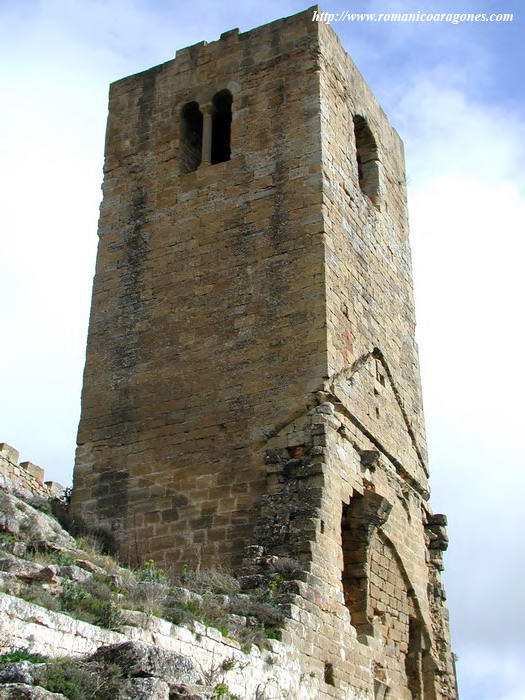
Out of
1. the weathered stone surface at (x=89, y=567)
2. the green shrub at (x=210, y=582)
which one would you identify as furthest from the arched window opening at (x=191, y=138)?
the weathered stone surface at (x=89, y=567)

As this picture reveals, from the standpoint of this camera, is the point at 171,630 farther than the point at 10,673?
Yes

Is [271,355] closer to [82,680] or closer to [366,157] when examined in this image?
[366,157]

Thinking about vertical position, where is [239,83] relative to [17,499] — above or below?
above

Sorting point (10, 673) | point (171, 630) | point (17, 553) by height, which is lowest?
point (10, 673)

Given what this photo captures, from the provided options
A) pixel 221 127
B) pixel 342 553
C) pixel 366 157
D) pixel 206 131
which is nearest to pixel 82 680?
pixel 342 553

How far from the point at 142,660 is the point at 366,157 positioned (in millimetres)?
11026

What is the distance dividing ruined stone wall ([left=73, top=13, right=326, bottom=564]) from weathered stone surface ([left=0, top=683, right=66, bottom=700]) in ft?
19.4

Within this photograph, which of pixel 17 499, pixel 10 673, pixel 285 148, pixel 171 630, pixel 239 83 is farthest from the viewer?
pixel 239 83

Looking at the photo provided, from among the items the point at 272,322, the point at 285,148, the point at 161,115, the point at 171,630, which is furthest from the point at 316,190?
the point at 171,630

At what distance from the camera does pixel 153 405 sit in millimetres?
12148

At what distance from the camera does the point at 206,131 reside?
13945mm

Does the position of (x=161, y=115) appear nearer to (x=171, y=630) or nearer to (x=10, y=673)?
(x=171, y=630)

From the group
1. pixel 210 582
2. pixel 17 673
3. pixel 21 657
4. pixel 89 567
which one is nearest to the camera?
pixel 17 673

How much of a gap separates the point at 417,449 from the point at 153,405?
369cm
